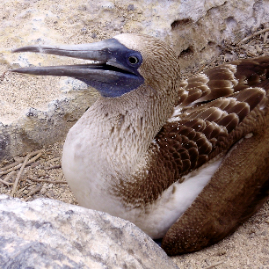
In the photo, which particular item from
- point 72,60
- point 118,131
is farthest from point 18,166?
point 118,131

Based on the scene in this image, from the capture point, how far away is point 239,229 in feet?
9.84

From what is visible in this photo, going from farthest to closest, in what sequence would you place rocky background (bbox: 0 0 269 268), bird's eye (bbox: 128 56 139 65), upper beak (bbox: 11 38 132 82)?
rocky background (bbox: 0 0 269 268) < bird's eye (bbox: 128 56 139 65) < upper beak (bbox: 11 38 132 82)

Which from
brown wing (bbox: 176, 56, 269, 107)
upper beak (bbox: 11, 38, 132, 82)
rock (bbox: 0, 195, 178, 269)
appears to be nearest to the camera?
rock (bbox: 0, 195, 178, 269)

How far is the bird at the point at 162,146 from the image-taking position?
2.53 m

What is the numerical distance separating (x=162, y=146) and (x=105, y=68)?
62cm

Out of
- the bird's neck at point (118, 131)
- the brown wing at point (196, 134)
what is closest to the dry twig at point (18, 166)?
the bird's neck at point (118, 131)

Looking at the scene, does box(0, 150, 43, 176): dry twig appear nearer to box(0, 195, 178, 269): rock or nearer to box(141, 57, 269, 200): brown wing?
box(141, 57, 269, 200): brown wing

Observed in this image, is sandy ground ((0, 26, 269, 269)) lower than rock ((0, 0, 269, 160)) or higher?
lower

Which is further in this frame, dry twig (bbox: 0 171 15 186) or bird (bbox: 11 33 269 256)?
dry twig (bbox: 0 171 15 186)

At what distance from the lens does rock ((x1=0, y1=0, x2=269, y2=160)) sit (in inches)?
140

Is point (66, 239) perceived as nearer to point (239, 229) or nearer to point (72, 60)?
point (239, 229)

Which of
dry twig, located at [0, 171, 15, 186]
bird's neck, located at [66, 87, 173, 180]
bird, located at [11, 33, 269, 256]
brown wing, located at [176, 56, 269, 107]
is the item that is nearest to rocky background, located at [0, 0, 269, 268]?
dry twig, located at [0, 171, 15, 186]

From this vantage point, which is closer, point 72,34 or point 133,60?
point 133,60

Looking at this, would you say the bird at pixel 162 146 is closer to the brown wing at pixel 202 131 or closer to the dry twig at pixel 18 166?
the brown wing at pixel 202 131
